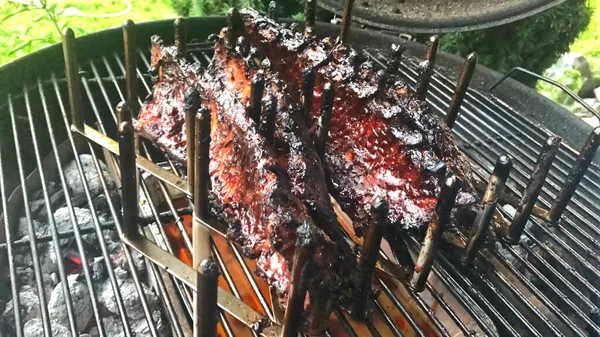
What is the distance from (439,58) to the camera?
3.27 m

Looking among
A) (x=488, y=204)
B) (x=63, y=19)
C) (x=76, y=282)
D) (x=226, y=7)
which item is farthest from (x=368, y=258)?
(x=63, y=19)

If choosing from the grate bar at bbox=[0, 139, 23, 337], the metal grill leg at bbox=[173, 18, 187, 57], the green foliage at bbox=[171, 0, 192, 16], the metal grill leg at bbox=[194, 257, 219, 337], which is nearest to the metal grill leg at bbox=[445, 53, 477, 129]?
the metal grill leg at bbox=[173, 18, 187, 57]

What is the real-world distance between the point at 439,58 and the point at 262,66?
1.71 metres

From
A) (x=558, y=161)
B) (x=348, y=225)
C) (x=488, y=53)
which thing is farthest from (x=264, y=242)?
(x=488, y=53)

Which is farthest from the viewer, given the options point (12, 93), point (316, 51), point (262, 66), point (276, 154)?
point (12, 93)

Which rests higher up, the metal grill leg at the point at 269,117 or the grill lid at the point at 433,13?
the grill lid at the point at 433,13

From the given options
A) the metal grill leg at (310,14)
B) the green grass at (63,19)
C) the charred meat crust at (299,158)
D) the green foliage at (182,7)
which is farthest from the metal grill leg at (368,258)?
the green foliage at (182,7)

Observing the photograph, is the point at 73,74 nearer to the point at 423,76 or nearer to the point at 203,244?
the point at 203,244

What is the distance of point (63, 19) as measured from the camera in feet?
16.4

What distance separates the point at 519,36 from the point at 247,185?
12.5 feet

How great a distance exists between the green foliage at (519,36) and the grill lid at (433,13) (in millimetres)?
1417

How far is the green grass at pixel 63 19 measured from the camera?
13.8 ft

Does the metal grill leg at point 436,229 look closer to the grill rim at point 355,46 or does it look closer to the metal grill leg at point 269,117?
the metal grill leg at point 269,117

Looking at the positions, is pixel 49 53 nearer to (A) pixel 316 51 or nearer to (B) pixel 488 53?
(A) pixel 316 51
